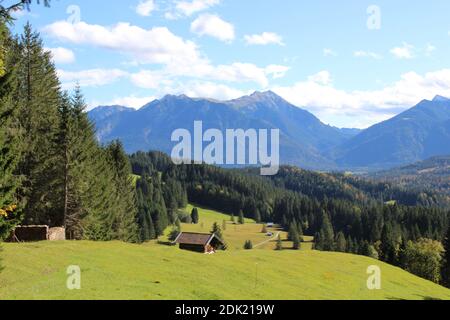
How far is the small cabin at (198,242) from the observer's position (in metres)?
71.0

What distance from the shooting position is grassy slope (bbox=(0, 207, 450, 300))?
30469mm

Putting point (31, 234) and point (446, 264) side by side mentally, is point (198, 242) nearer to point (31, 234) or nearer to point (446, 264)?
point (31, 234)

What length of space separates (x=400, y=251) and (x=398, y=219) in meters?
78.8

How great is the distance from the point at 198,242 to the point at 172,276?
3251 centimetres

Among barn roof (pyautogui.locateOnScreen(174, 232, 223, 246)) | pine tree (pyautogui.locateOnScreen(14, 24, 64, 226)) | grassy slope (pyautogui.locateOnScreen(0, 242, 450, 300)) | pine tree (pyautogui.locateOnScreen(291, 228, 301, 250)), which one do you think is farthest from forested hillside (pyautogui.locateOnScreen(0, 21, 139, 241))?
pine tree (pyautogui.locateOnScreen(291, 228, 301, 250))

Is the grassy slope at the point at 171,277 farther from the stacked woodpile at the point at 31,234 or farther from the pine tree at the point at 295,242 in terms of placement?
the pine tree at the point at 295,242

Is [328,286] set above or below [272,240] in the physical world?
above

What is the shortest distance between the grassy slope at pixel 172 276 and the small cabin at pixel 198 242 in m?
9.15

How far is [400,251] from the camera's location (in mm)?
115062

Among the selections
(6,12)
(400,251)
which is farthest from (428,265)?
(6,12)

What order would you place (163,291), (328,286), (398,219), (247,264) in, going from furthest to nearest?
(398,219) → (247,264) → (328,286) → (163,291)

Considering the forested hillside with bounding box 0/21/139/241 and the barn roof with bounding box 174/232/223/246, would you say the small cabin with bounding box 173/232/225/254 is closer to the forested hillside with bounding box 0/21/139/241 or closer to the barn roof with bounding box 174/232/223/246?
the barn roof with bounding box 174/232/223/246

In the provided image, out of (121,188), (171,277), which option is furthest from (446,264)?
(171,277)
